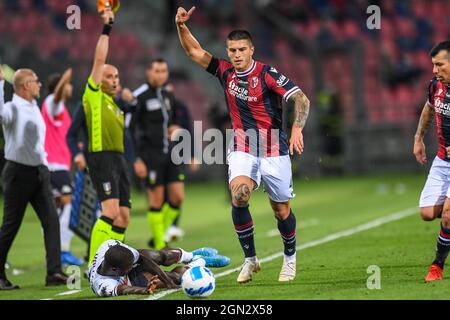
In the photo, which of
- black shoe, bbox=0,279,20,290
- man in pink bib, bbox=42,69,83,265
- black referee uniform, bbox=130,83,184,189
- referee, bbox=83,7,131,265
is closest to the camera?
black shoe, bbox=0,279,20,290

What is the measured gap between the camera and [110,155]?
11.5 meters

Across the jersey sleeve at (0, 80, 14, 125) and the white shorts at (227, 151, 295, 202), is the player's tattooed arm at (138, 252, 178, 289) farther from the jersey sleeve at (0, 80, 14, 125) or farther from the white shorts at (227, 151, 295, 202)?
the jersey sleeve at (0, 80, 14, 125)

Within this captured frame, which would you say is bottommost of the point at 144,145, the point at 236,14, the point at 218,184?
the point at 218,184

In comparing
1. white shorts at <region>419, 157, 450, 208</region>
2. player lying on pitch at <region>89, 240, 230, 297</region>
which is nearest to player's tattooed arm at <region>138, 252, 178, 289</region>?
player lying on pitch at <region>89, 240, 230, 297</region>

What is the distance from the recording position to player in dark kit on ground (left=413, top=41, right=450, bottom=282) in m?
9.27

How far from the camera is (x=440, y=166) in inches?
382

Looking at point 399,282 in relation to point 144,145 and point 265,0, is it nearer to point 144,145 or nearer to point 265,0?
point 144,145

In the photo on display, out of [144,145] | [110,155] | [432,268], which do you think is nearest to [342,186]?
[144,145]

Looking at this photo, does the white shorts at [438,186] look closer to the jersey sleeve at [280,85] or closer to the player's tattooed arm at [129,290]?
the jersey sleeve at [280,85]

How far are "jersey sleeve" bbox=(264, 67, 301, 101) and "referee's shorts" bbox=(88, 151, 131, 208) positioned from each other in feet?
8.69

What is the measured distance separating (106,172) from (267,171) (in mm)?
2520

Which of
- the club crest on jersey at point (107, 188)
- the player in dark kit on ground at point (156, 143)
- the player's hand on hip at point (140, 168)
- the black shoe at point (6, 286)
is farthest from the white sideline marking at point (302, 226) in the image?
the black shoe at point (6, 286)

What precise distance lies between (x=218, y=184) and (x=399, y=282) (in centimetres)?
1759

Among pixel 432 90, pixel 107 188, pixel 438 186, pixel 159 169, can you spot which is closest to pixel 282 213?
pixel 438 186
